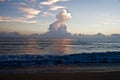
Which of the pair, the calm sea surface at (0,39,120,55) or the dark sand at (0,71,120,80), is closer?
the dark sand at (0,71,120,80)

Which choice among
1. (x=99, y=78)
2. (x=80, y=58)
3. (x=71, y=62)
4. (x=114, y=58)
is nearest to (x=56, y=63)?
(x=71, y=62)

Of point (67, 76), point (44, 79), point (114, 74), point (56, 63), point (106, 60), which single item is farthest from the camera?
point (106, 60)

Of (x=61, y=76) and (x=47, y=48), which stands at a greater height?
(x=61, y=76)

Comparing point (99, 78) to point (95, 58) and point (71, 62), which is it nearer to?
point (71, 62)

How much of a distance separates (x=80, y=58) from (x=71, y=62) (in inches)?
72.8

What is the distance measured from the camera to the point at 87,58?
21328 mm

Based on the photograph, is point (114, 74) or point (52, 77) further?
point (114, 74)

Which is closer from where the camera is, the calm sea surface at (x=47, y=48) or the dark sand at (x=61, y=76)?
the dark sand at (x=61, y=76)

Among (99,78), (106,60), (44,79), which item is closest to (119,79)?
(99,78)

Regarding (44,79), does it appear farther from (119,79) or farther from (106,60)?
(106,60)

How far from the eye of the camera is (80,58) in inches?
837

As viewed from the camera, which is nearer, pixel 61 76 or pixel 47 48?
pixel 61 76

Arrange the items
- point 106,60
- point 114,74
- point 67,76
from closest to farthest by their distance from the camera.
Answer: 1. point 67,76
2. point 114,74
3. point 106,60

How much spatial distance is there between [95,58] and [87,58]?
671 mm
